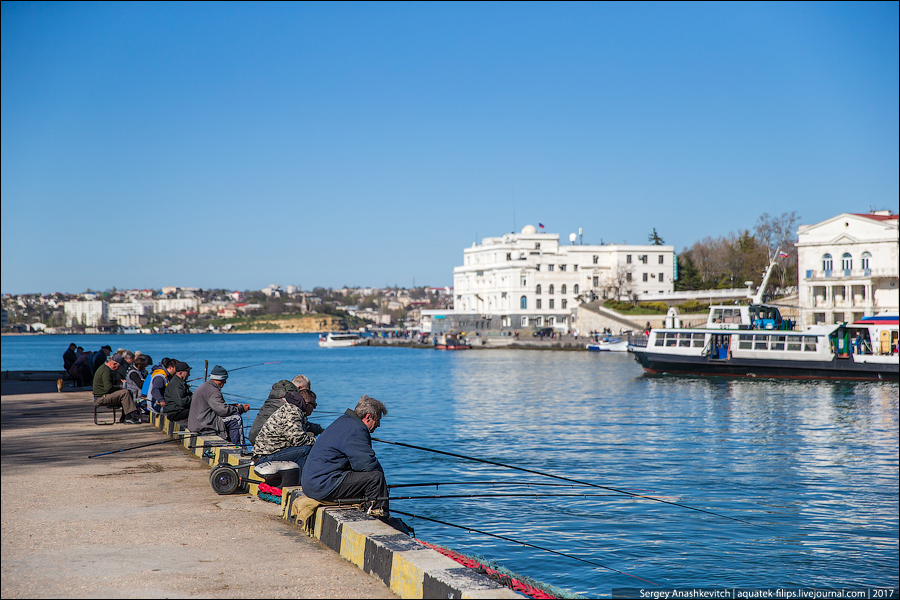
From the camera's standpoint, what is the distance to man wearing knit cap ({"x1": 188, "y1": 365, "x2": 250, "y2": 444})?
10.7 m

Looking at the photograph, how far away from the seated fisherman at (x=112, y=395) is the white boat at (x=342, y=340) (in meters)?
103

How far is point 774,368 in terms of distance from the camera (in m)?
42.2

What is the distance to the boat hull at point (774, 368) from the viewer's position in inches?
1588

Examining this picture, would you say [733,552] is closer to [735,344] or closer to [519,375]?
[735,344]

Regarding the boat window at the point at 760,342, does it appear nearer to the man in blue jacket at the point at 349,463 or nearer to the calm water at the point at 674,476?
the calm water at the point at 674,476

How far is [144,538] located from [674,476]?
12.3 meters

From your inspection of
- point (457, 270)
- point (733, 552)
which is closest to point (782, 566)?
point (733, 552)

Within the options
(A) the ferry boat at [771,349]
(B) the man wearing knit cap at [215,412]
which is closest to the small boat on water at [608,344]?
(A) the ferry boat at [771,349]

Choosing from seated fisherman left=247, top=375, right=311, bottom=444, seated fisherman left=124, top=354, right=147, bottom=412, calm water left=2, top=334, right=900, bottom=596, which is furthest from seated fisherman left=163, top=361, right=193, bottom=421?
calm water left=2, top=334, right=900, bottom=596

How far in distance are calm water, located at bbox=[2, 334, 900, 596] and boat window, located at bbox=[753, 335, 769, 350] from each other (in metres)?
4.91

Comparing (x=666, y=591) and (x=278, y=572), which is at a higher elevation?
(x=278, y=572)

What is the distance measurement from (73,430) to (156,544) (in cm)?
811

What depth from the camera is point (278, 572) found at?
18.5ft

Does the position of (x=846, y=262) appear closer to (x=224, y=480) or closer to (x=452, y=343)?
(x=452, y=343)
